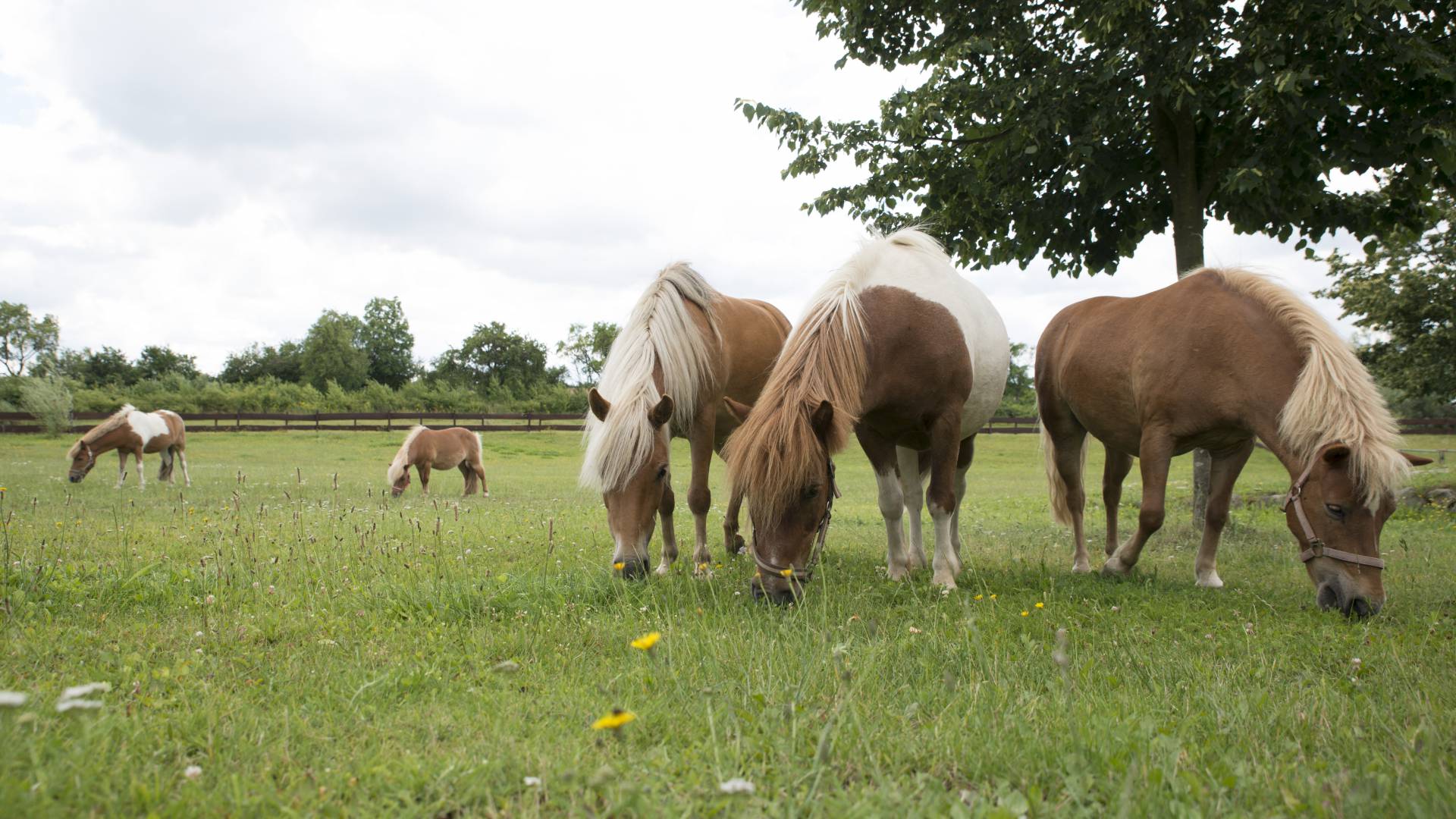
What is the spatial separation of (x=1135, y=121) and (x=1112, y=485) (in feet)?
13.2

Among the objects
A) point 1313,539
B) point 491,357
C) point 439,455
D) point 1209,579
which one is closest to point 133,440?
point 439,455

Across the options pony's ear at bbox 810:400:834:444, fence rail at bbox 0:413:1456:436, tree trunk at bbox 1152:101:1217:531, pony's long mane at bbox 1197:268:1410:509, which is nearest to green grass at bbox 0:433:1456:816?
pony's long mane at bbox 1197:268:1410:509

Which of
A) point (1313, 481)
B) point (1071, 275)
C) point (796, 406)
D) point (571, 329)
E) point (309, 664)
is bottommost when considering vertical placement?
point (309, 664)

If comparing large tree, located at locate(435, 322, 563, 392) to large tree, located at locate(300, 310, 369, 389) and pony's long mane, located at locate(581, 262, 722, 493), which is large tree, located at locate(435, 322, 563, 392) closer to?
large tree, located at locate(300, 310, 369, 389)

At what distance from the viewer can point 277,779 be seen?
6.89 feet

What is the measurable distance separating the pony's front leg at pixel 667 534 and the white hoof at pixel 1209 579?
3.64m

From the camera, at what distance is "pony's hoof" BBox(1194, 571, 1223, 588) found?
215 inches

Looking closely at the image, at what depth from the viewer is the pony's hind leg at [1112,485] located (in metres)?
6.75

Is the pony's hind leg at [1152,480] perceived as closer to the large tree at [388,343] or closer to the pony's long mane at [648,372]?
the pony's long mane at [648,372]

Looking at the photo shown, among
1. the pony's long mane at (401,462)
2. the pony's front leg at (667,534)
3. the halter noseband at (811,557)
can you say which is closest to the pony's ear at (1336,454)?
the halter noseband at (811,557)

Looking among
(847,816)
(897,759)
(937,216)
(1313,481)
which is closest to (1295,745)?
(897,759)

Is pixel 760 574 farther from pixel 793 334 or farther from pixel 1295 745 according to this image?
pixel 1295 745

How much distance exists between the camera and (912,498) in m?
6.04

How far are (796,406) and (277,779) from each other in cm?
280
